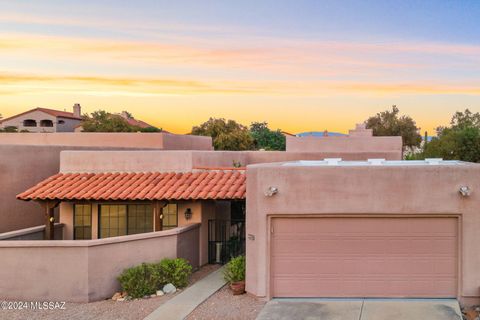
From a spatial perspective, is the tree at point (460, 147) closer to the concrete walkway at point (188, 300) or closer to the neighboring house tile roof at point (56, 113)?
the concrete walkway at point (188, 300)

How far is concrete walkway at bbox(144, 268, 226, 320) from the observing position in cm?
1323

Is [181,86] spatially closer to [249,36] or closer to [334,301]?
[249,36]

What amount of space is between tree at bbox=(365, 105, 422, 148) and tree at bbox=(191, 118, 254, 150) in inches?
828

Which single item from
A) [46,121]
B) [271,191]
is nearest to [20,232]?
[271,191]

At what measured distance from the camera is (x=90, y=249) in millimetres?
14797

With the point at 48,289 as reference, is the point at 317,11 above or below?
above

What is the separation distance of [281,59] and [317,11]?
6.44 m

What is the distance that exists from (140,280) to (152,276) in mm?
341

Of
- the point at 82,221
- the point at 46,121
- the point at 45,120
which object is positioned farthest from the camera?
the point at 46,121

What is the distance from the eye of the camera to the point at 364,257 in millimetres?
13922

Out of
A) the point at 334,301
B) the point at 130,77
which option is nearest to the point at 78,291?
the point at 334,301

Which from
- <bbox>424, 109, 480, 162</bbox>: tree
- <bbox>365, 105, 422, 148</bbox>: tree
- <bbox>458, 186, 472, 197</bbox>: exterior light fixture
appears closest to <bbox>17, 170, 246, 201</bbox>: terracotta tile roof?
<bbox>458, 186, 472, 197</bbox>: exterior light fixture

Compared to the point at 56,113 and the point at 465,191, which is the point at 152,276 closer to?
the point at 465,191

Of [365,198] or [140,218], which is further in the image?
[140,218]
